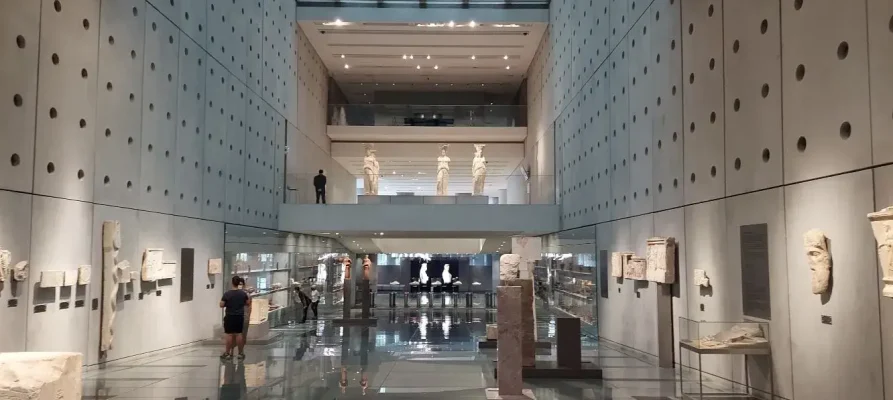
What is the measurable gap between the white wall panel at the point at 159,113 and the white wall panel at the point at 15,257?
375cm

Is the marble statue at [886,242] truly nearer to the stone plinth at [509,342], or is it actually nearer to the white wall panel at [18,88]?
the stone plinth at [509,342]

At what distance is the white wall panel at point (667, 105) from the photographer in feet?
41.8

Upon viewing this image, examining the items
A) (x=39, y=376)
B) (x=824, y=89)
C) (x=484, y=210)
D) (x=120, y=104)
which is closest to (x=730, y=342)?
(x=824, y=89)

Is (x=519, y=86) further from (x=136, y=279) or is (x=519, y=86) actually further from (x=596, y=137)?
(x=136, y=279)

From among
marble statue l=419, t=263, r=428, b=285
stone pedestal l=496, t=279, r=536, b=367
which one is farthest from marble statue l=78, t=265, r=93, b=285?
marble statue l=419, t=263, r=428, b=285

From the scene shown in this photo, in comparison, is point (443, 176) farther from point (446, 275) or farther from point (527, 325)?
point (527, 325)

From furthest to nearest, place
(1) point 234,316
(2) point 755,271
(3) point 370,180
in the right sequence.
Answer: (3) point 370,180, (1) point 234,316, (2) point 755,271

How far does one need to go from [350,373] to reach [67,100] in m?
6.58

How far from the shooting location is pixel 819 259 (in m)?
8.05

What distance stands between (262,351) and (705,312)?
922cm

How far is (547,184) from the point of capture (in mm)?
24859

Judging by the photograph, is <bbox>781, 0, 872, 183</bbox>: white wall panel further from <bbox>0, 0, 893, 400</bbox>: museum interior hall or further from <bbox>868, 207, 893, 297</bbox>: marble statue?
<bbox>868, 207, 893, 297</bbox>: marble statue

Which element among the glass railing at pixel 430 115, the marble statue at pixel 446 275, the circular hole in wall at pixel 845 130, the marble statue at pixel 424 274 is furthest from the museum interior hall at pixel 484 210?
the marble statue at pixel 446 275

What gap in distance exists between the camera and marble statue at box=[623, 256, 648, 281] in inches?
566
